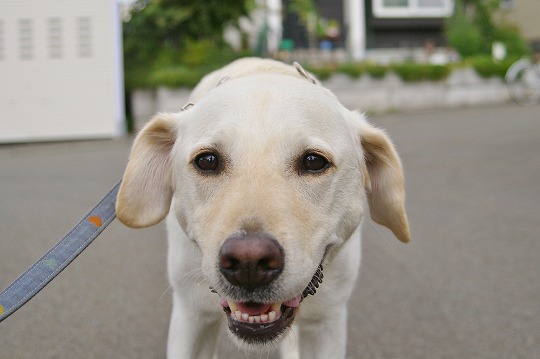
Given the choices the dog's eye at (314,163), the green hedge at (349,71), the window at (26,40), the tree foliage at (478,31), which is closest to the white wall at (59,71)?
the window at (26,40)

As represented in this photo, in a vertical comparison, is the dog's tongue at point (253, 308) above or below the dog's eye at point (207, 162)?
below

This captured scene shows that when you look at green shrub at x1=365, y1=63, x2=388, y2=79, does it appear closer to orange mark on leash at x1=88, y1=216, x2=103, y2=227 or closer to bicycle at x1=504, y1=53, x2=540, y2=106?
bicycle at x1=504, y1=53, x2=540, y2=106

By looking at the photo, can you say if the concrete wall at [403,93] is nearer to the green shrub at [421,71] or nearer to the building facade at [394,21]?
the green shrub at [421,71]

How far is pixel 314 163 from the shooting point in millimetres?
2293

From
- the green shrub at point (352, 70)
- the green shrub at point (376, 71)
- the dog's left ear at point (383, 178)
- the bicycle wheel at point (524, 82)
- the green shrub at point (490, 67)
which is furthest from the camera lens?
the green shrub at point (490, 67)

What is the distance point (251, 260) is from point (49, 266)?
34.1 inches

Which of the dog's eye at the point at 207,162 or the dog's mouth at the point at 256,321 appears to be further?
the dog's eye at the point at 207,162

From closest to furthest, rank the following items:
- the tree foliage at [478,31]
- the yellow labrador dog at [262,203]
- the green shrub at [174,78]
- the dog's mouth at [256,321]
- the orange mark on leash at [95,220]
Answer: the yellow labrador dog at [262,203] < the dog's mouth at [256,321] < the orange mark on leash at [95,220] < the green shrub at [174,78] < the tree foliage at [478,31]

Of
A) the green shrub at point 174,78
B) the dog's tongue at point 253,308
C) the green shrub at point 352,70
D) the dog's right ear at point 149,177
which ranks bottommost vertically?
the green shrub at point 352,70

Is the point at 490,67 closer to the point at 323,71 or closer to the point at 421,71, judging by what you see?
the point at 421,71

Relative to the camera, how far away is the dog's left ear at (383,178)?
2662mm

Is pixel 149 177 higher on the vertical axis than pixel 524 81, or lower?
higher

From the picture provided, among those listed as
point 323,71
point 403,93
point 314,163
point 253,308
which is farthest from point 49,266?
point 403,93

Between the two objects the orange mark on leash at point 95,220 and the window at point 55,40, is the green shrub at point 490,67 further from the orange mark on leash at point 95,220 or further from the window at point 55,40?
the orange mark on leash at point 95,220
